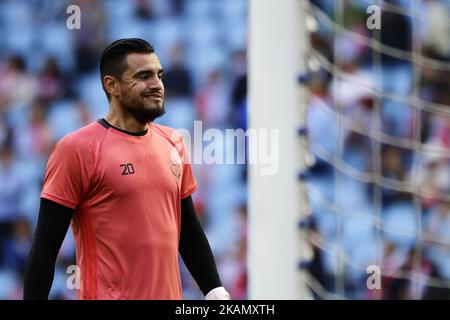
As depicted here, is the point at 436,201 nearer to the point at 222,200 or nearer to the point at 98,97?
the point at 222,200

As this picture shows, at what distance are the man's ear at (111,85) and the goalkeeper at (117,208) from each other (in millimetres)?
44

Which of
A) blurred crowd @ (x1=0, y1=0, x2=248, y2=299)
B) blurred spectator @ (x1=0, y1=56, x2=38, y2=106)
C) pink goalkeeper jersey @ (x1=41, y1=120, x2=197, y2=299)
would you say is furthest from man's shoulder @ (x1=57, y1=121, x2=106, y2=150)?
blurred spectator @ (x1=0, y1=56, x2=38, y2=106)

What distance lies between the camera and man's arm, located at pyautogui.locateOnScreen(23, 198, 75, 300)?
9.07 feet

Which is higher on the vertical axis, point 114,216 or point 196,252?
point 114,216

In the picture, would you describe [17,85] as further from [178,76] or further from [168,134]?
[168,134]

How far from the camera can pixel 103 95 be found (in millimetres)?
4711

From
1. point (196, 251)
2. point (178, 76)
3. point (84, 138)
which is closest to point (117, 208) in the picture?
point (84, 138)

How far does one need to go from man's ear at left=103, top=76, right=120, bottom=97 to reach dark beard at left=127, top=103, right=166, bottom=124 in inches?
2.8

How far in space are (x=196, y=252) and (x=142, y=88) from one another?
49 cm

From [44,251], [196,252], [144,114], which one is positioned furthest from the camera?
[196,252]

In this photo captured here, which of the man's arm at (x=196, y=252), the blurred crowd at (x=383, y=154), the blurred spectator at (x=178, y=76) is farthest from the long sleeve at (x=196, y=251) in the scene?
the blurred spectator at (x=178, y=76)

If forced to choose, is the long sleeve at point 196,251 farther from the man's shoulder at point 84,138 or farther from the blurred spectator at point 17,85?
A: the blurred spectator at point 17,85

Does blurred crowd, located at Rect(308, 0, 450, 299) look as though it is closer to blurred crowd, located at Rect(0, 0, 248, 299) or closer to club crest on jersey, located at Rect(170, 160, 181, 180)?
blurred crowd, located at Rect(0, 0, 248, 299)

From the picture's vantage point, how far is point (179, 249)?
120 inches
